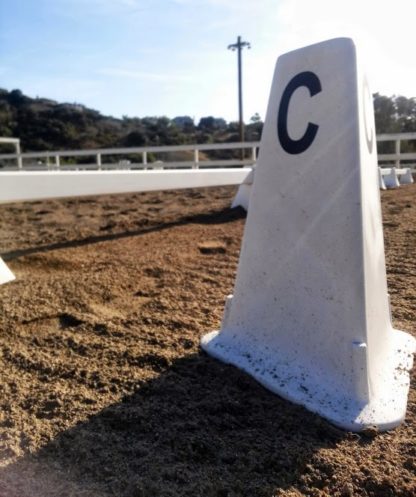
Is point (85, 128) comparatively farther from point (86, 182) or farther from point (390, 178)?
point (86, 182)

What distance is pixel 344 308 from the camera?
1.69 metres

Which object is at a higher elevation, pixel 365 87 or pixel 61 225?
pixel 365 87

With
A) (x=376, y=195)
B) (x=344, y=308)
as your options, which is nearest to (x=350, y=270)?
(x=344, y=308)

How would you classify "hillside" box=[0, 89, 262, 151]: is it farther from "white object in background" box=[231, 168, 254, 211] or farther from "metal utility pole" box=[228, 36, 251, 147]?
"white object in background" box=[231, 168, 254, 211]

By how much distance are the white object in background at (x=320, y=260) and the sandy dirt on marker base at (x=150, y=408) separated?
102mm

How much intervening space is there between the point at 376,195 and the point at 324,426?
0.98m

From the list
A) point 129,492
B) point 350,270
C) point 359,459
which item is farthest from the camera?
point 350,270

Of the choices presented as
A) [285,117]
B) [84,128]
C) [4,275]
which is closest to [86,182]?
[4,275]

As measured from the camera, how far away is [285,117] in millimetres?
1914

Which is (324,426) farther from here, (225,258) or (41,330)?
(225,258)

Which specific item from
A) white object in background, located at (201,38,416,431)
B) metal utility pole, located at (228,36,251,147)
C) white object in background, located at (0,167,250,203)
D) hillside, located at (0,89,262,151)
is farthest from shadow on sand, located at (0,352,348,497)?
hillside, located at (0,89,262,151)

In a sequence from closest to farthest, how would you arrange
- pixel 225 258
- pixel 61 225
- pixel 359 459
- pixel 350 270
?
pixel 359 459 < pixel 350 270 < pixel 225 258 < pixel 61 225

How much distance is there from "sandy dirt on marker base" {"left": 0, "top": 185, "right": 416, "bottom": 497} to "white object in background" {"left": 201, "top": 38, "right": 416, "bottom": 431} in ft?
0.34

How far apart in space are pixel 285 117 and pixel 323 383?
1044mm
